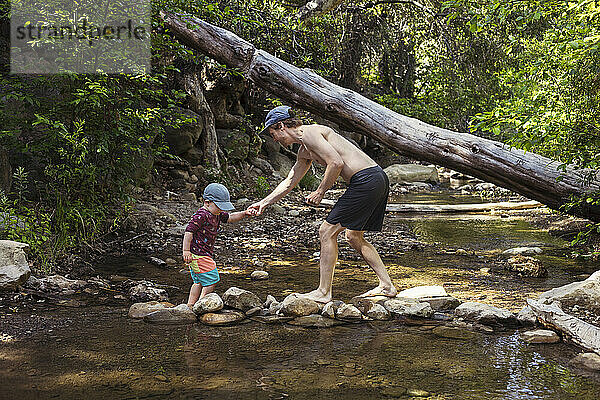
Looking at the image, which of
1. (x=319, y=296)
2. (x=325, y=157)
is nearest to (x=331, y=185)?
(x=325, y=157)

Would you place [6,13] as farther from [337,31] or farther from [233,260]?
[337,31]

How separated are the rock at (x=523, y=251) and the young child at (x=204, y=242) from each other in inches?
171

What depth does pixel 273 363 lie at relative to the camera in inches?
123

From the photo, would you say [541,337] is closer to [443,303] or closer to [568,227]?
[443,303]

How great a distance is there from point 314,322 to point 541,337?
1.59 m

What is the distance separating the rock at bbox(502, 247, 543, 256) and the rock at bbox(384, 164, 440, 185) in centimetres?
1291

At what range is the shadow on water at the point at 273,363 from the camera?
8.84ft

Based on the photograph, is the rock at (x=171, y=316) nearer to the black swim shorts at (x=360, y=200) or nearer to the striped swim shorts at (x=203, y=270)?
the striped swim shorts at (x=203, y=270)

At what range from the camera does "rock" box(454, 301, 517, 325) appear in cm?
392

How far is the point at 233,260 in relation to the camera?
21.5ft

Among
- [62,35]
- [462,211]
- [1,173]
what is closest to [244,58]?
[62,35]

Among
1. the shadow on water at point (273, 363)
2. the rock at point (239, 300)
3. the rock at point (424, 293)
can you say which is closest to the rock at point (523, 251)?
the shadow on water at point (273, 363)

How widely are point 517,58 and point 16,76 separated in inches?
508

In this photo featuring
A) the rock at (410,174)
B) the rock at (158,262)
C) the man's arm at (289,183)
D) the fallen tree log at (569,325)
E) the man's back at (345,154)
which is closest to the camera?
the fallen tree log at (569,325)
